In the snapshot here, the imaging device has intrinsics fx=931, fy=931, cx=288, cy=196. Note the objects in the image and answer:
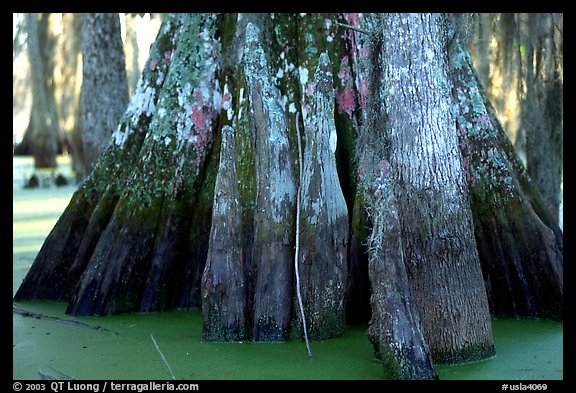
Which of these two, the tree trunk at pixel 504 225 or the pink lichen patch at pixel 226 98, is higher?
the pink lichen patch at pixel 226 98

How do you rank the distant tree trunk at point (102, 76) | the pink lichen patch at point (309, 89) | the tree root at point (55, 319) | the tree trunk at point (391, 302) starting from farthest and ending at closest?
1. the distant tree trunk at point (102, 76)
2. the pink lichen patch at point (309, 89)
3. the tree root at point (55, 319)
4. the tree trunk at point (391, 302)

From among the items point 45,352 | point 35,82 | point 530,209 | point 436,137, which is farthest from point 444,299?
point 35,82

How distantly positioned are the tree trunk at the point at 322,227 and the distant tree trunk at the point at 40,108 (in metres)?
13.8

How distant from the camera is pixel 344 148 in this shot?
26.5 ft

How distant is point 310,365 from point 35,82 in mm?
17727

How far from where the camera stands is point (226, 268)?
7.02 m

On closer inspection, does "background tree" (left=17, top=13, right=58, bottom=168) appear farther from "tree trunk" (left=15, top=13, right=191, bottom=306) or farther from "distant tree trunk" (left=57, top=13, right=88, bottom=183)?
"tree trunk" (left=15, top=13, right=191, bottom=306)

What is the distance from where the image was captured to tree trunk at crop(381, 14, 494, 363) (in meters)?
6.21

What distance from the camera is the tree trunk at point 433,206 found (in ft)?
20.4

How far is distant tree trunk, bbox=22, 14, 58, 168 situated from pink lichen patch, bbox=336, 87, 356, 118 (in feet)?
42.4

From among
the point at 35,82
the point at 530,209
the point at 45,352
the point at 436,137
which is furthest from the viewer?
the point at 35,82

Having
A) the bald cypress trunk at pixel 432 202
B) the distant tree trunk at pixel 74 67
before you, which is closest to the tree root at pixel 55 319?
the bald cypress trunk at pixel 432 202

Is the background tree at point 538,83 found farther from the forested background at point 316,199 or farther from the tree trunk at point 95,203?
the tree trunk at point 95,203
